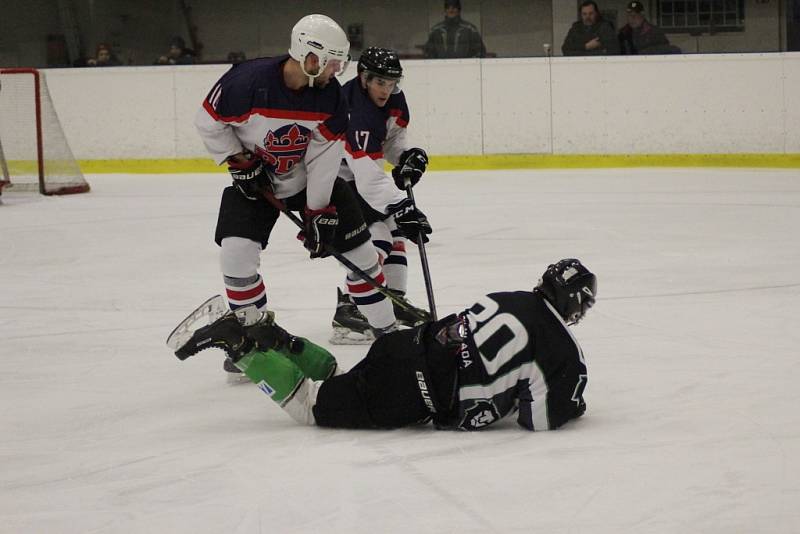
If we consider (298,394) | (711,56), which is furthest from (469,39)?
(298,394)

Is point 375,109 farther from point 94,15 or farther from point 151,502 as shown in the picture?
point 94,15

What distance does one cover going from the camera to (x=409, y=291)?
4676mm

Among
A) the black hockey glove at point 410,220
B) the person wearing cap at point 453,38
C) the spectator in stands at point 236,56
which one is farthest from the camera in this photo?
the spectator in stands at point 236,56

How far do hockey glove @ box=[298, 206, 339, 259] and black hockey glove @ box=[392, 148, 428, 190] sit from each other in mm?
722

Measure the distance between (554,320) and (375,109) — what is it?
162 cm

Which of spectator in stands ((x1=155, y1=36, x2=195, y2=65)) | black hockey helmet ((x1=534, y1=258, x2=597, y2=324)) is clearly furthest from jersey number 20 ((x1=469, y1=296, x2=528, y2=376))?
spectator in stands ((x1=155, y1=36, x2=195, y2=65))

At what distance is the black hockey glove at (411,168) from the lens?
4.00 m

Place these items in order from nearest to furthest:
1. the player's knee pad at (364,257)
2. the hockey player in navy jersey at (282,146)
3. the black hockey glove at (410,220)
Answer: the hockey player in navy jersey at (282,146) < the player's knee pad at (364,257) < the black hockey glove at (410,220)

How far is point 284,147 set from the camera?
3.20 meters

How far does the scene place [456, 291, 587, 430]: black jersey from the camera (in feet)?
8.32

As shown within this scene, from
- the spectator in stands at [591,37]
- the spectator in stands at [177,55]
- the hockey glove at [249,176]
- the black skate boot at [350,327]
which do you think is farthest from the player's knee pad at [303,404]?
the spectator in stands at [177,55]

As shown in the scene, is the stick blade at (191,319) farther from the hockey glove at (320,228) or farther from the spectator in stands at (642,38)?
the spectator in stands at (642,38)

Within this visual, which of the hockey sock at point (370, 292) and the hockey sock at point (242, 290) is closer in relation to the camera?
the hockey sock at point (242, 290)

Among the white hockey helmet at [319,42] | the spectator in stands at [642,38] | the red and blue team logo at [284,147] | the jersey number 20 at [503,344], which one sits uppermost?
the spectator in stands at [642,38]
